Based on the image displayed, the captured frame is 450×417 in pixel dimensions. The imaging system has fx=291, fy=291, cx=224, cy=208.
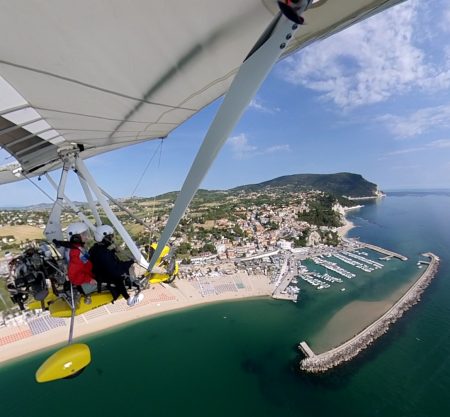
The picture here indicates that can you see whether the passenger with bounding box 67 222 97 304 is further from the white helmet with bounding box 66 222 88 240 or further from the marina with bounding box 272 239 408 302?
the marina with bounding box 272 239 408 302

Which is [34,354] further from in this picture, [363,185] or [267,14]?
[363,185]

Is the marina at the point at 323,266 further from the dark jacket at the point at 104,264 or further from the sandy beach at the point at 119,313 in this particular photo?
the dark jacket at the point at 104,264

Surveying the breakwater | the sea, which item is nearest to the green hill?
the breakwater

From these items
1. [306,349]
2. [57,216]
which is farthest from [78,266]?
[306,349]

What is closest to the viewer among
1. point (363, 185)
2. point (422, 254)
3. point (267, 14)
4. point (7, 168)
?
point (267, 14)

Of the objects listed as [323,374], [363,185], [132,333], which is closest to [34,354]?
[132,333]

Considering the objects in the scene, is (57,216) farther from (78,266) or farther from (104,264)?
(104,264)

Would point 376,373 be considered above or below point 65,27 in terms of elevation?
below
